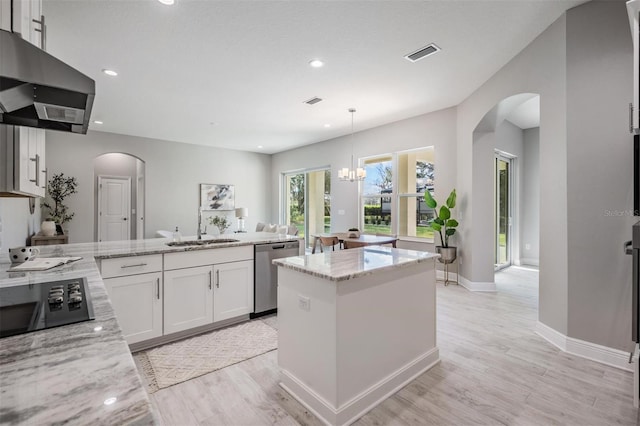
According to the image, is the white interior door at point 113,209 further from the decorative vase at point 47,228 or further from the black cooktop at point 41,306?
the black cooktop at point 41,306

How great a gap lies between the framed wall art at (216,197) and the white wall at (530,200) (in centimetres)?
701

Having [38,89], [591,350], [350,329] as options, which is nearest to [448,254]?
[591,350]

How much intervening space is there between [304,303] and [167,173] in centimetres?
650

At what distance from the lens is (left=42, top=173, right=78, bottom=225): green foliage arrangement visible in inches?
226

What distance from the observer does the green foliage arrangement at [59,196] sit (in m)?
5.74

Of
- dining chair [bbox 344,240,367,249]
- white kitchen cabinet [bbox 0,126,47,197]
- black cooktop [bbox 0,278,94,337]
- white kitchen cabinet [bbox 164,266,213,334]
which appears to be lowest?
white kitchen cabinet [bbox 164,266,213,334]

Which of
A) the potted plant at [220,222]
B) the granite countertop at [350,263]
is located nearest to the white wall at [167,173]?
the potted plant at [220,222]

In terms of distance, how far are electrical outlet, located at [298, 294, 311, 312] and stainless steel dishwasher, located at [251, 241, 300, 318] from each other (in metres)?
1.40

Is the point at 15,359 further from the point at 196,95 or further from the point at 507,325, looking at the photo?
the point at 196,95

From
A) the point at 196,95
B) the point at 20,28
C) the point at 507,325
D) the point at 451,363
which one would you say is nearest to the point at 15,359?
the point at 20,28

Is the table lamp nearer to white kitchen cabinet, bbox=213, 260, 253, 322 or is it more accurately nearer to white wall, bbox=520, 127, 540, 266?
white kitchen cabinet, bbox=213, 260, 253, 322

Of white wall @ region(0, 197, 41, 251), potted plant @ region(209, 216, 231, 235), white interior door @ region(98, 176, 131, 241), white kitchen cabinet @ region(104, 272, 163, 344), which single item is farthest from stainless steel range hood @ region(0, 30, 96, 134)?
white interior door @ region(98, 176, 131, 241)

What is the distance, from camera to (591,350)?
2.47m

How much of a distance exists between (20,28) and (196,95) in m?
3.23
